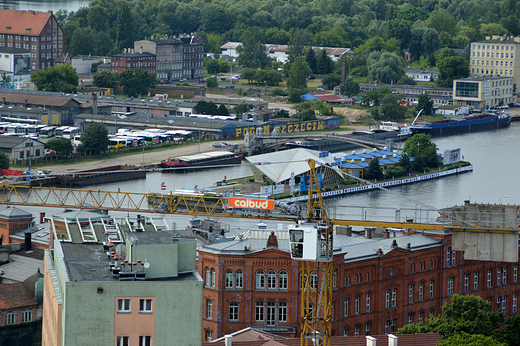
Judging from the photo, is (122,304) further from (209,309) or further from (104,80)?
(104,80)

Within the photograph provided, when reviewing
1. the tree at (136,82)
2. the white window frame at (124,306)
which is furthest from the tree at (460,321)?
the tree at (136,82)

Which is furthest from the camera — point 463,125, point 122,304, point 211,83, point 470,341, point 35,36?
point 35,36

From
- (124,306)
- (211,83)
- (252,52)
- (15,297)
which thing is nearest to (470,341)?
(124,306)

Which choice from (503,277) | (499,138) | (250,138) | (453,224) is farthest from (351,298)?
(499,138)

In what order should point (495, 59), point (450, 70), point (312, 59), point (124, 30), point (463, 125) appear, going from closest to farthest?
point (463, 125)
point (450, 70)
point (495, 59)
point (312, 59)
point (124, 30)

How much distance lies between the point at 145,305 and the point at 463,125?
282ft

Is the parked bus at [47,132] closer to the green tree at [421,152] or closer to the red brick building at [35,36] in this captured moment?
the green tree at [421,152]

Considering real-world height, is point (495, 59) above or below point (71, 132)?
above

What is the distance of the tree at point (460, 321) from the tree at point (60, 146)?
161 ft

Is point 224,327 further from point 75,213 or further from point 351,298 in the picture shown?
point 75,213

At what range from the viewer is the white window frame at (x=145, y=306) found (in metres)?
23.0

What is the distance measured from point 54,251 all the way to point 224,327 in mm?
11730

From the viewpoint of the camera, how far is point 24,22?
127 m

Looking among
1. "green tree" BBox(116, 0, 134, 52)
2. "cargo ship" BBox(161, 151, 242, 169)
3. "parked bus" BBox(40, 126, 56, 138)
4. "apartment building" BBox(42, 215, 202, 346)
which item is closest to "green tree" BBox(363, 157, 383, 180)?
"cargo ship" BBox(161, 151, 242, 169)
